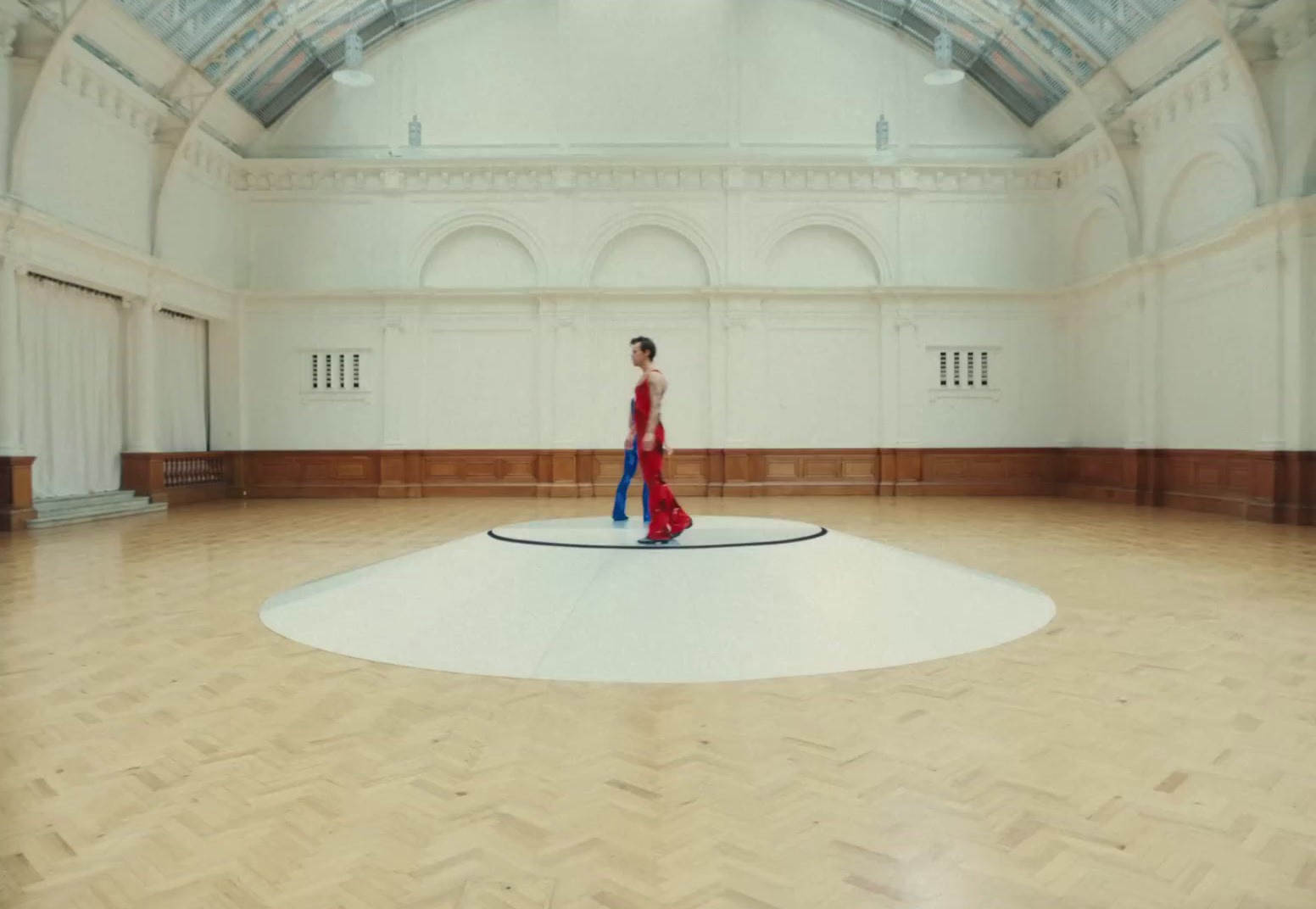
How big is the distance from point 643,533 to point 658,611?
2.45 metres

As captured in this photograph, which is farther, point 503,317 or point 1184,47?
point 503,317

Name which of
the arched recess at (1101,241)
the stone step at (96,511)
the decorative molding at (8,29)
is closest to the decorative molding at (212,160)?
the decorative molding at (8,29)

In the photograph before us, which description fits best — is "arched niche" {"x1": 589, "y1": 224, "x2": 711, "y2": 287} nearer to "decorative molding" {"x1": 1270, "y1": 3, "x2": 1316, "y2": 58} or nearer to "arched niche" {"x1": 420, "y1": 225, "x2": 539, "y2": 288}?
"arched niche" {"x1": 420, "y1": 225, "x2": 539, "y2": 288}

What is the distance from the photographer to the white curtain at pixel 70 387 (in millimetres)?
13836

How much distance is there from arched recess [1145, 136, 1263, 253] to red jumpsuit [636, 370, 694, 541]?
439 inches

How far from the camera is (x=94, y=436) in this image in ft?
50.6

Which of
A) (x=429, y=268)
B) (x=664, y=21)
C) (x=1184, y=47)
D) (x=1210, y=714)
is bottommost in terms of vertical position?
(x=1210, y=714)

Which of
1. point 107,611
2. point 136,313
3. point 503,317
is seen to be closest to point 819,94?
point 503,317

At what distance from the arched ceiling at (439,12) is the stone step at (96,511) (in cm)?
809

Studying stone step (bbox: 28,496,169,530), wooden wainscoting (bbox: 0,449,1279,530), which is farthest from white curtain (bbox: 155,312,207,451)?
stone step (bbox: 28,496,169,530)

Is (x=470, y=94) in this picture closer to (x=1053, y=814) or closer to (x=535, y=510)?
(x=535, y=510)

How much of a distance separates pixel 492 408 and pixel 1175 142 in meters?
14.6

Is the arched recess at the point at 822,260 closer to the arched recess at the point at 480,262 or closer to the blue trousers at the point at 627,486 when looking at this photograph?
the arched recess at the point at 480,262

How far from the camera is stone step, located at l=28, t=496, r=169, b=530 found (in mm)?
13055
